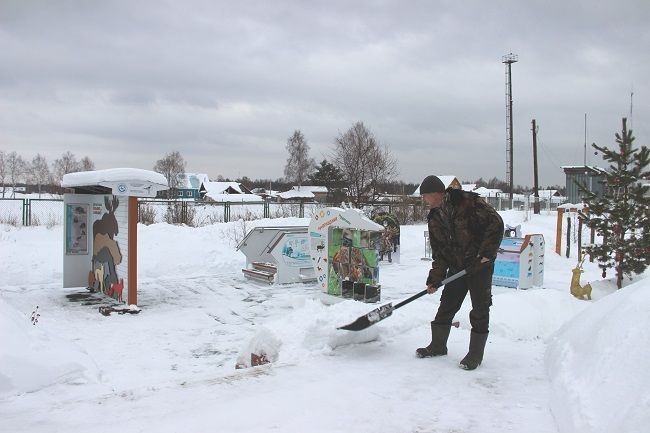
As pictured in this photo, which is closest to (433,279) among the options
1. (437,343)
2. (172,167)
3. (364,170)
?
(437,343)

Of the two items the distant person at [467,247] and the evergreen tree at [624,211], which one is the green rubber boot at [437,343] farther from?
the evergreen tree at [624,211]

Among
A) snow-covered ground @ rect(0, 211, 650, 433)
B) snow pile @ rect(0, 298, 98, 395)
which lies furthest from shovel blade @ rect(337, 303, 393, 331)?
snow pile @ rect(0, 298, 98, 395)

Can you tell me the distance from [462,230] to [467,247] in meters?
0.16

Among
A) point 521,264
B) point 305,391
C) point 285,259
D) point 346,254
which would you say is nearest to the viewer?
point 305,391

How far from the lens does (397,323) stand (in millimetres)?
6078

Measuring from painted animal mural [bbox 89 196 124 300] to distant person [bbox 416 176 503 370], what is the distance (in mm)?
6336

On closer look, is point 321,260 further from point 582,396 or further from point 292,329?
point 582,396

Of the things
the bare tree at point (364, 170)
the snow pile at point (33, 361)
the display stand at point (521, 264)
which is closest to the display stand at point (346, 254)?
the display stand at point (521, 264)

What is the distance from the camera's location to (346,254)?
9.44 metres

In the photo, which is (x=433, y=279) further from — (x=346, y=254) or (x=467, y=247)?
(x=346, y=254)

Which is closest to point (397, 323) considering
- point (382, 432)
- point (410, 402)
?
point (410, 402)

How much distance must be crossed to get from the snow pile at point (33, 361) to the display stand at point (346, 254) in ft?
15.2

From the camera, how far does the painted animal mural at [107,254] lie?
960 cm

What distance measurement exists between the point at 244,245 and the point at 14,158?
53975mm
